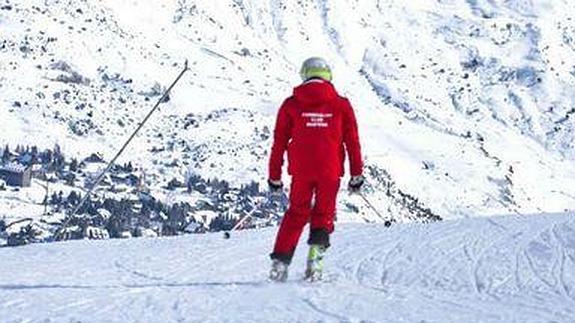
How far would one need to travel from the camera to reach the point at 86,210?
545ft

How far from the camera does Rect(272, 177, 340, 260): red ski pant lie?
394 inches

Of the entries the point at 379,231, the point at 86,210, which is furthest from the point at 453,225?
the point at 86,210

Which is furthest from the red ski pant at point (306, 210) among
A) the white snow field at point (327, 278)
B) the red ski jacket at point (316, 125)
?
the white snow field at point (327, 278)

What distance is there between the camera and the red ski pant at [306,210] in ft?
32.9

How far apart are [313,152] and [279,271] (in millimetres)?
1259

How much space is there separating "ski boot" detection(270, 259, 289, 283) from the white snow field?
0.49 ft

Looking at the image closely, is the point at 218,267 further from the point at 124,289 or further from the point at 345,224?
the point at 345,224

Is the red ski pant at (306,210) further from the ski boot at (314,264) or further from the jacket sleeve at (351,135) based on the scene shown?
the jacket sleeve at (351,135)

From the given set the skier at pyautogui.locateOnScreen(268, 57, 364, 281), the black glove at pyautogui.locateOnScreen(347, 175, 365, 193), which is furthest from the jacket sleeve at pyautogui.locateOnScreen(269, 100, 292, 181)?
the black glove at pyautogui.locateOnScreen(347, 175, 365, 193)

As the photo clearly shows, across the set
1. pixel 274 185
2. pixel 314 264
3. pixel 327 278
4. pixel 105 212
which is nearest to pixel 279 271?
pixel 314 264

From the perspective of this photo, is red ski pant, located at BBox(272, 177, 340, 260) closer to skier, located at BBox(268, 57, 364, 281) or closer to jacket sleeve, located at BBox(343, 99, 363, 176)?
skier, located at BBox(268, 57, 364, 281)

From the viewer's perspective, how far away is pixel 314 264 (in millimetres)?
10039

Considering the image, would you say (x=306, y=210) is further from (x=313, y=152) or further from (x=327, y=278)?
(x=327, y=278)

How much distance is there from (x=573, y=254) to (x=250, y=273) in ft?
12.9
